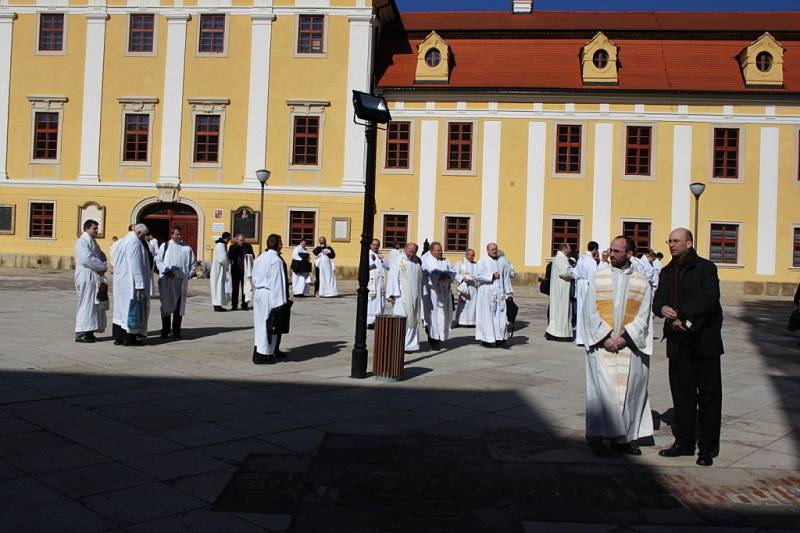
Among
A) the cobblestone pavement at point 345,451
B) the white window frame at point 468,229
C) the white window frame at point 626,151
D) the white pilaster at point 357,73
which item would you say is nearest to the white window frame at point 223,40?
the white pilaster at point 357,73

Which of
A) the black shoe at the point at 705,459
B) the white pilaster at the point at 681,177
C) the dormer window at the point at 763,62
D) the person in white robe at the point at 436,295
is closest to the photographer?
the black shoe at the point at 705,459

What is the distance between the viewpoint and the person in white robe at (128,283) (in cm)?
1101

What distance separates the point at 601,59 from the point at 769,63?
6550 mm

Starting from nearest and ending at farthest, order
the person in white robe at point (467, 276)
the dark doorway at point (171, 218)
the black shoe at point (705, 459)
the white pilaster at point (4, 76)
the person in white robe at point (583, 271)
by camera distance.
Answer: the black shoe at point (705, 459) → the person in white robe at point (467, 276) → the person in white robe at point (583, 271) → the dark doorway at point (171, 218) → the white pilaster at point (4, 76)

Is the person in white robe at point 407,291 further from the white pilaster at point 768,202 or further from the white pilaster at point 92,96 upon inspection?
the white pilaster at point 92,96

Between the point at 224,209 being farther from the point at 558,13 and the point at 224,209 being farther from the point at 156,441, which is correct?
the point at 156,441

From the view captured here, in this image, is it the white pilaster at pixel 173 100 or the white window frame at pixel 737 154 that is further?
the white pilaster at pixel 173 100

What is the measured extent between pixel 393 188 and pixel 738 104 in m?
13.9

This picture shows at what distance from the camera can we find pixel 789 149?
29281 millimetres

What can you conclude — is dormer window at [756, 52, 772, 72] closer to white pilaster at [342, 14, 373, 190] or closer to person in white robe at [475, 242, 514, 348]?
white pilaster at [342, 14, 373, 190]

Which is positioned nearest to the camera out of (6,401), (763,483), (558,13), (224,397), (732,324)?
(763,483)

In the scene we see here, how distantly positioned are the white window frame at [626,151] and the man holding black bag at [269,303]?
74.8ft

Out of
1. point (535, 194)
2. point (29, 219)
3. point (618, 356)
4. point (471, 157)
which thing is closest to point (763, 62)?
point (535, 194)

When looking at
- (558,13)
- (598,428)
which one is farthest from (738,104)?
(598,428)
